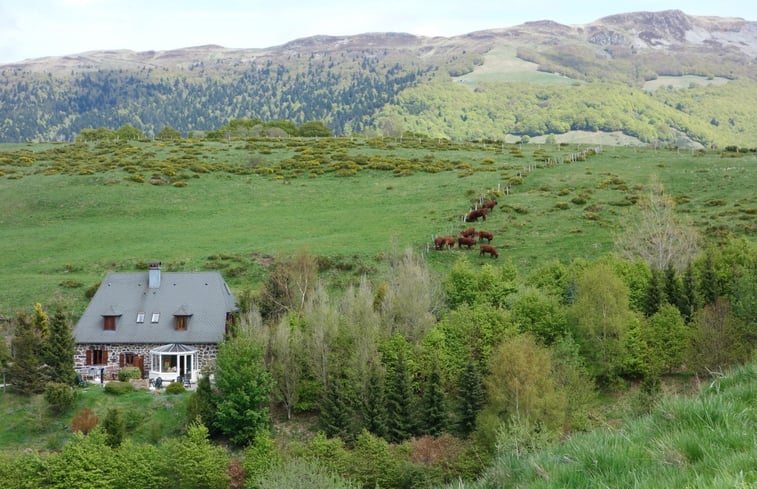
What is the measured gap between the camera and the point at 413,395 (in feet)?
140

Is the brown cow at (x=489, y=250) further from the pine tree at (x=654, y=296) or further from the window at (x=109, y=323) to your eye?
the window at (x=109, y=323)

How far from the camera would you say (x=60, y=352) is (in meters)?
45.3

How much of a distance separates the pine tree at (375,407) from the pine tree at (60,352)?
18956 mm

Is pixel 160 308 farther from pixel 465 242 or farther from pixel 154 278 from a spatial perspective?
pixel 465 242

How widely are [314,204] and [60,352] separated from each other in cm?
4651

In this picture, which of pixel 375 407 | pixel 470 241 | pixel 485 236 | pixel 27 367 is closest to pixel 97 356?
pixel 27 367

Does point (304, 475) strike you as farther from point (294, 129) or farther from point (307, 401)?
point (294, 129)

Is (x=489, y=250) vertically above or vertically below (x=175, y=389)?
above

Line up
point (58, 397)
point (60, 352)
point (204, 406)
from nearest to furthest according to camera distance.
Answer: point (204, 406), point (58, 397), point (60, 352)

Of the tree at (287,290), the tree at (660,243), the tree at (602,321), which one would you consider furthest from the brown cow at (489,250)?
the tree at (287,290)

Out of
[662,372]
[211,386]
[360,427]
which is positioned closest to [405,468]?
[360,427]

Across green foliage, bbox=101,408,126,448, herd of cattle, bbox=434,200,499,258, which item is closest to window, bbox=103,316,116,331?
green foliage, bbox=101,408,126,448

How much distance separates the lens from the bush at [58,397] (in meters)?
41.6

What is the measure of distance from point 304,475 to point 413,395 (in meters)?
12.5
